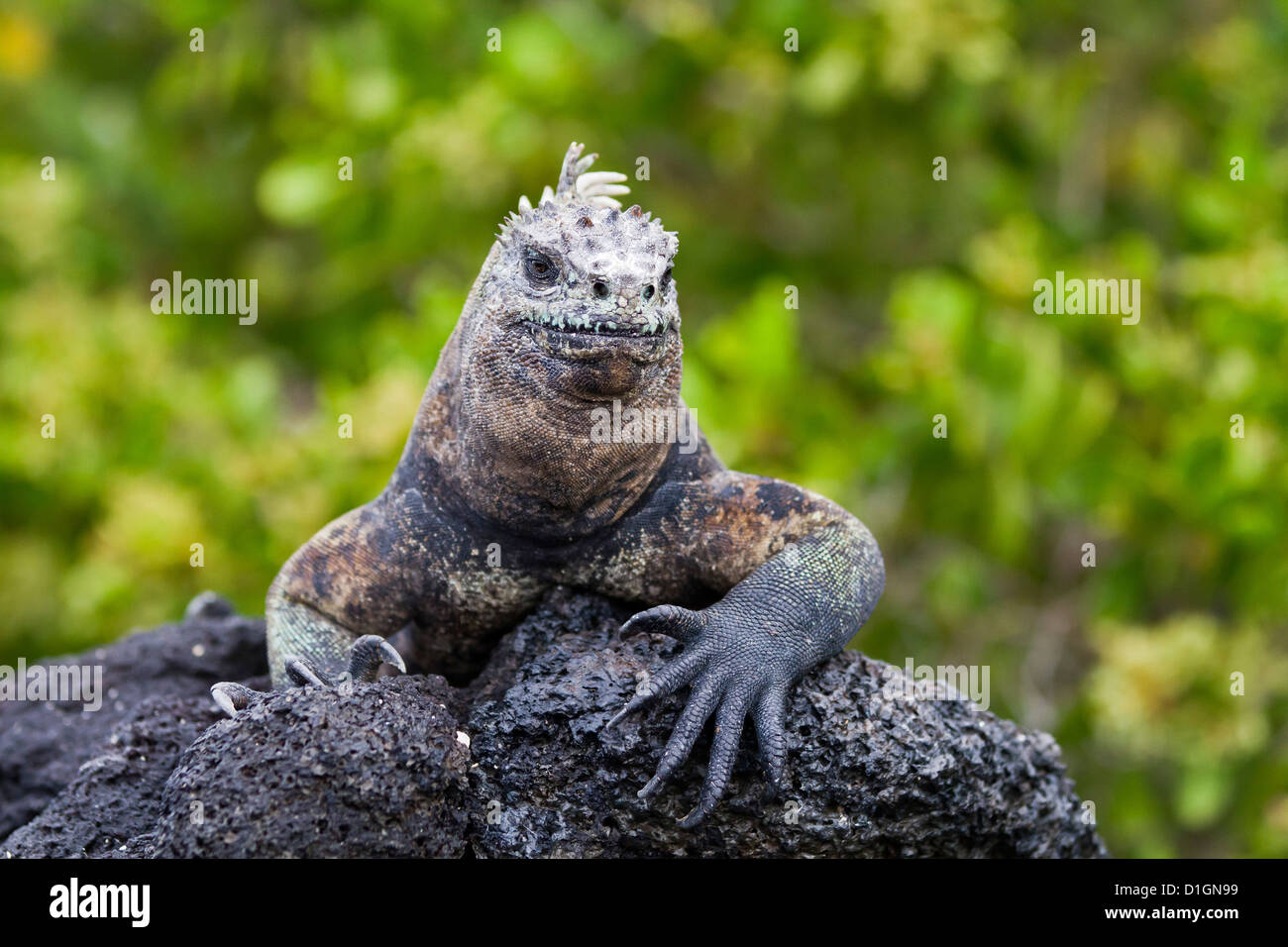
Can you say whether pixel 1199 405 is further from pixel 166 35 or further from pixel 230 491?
pixel 166 35

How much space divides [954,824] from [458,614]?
163cm

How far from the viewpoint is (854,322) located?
11367mm

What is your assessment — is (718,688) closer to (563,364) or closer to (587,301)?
(563,364)

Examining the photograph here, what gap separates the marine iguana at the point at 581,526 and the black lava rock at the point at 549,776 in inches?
4.9

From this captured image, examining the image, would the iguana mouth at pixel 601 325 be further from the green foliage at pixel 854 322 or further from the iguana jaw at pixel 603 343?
the green foliage at pixel 854 322

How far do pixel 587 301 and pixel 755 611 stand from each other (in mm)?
1039
